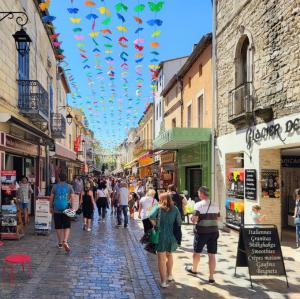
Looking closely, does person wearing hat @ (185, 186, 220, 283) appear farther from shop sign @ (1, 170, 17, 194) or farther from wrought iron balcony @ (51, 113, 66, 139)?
wrought iron balcony @ (51, 113, 66, 139)

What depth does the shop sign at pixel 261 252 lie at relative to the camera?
23.7 feet

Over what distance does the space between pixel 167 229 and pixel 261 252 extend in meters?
1.63

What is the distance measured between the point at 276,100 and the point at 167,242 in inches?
205

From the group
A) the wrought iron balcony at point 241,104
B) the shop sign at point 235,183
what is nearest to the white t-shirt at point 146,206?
the wrought iron balcony at point 241,104

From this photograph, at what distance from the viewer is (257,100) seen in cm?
1174

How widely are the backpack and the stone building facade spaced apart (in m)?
4.97

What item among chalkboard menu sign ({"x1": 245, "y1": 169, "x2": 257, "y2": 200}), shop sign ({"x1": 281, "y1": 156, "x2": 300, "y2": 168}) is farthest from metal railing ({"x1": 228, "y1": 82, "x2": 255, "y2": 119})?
shop sign ({"x1": 281, "y1": 156, "x2": 300, "y2": 168})

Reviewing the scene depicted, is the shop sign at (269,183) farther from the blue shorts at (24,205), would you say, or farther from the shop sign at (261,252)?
the blue shorts at (24,205)

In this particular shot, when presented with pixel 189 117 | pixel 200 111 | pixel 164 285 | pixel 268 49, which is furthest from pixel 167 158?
pixel 164 285

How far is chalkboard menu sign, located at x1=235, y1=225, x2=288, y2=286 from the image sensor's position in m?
7.22

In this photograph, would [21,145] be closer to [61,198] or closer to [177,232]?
[61,198]

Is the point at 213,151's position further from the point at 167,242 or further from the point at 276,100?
the point at 167,242

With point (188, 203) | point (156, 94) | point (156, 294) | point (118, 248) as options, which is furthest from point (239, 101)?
point (156, 94)

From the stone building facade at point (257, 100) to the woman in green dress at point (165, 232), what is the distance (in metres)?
3.83
